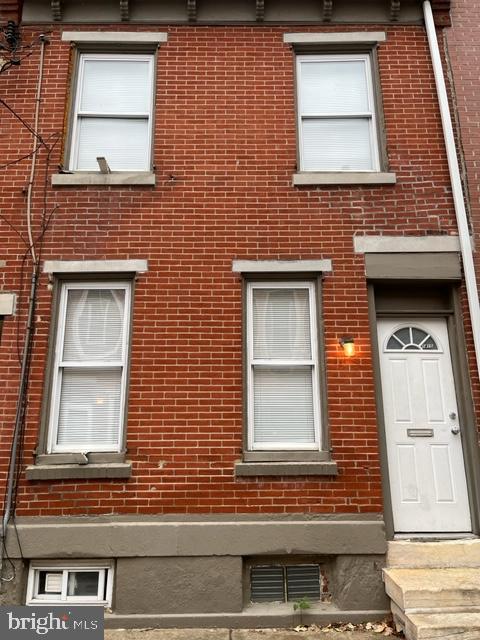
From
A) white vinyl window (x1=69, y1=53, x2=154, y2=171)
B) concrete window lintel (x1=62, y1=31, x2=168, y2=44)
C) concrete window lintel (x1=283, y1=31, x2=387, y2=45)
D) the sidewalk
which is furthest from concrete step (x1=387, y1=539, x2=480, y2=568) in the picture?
concrete window lintel (x1=62, y1=31, x2=168, y2=44)

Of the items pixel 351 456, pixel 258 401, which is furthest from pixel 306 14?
pixel 351 456

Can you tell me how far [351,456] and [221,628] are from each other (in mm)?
2150

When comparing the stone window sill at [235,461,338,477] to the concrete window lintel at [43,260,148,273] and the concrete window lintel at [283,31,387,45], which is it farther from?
the concrete window lintel at [283,31,387,45]

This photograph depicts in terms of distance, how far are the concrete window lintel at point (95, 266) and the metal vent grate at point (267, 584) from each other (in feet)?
11.7

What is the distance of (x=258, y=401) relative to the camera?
234 inches

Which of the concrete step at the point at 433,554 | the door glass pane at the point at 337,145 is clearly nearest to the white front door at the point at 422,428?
the concrete step at the point at 433,554

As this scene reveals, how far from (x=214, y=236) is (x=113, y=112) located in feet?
7.80

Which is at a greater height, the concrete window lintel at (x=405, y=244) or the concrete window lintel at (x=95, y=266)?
the concrete window lintel at (x=405, y=244)

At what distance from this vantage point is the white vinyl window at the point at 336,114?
683 cm

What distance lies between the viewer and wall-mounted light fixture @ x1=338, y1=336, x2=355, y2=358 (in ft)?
19.4

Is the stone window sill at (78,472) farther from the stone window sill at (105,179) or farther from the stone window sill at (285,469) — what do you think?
the stone window sill at (105,179)

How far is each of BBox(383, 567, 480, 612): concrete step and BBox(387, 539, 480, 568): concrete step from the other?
16 centimetres

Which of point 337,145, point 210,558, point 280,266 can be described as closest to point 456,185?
point 337,145

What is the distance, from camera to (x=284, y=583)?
5383mm
